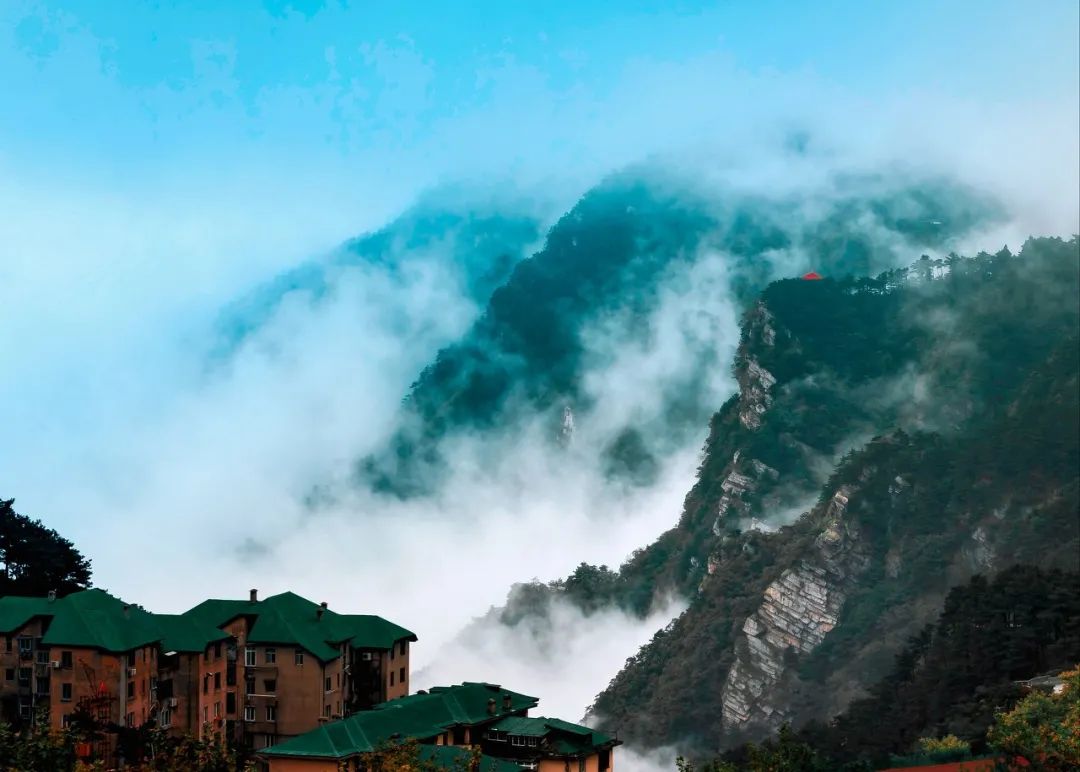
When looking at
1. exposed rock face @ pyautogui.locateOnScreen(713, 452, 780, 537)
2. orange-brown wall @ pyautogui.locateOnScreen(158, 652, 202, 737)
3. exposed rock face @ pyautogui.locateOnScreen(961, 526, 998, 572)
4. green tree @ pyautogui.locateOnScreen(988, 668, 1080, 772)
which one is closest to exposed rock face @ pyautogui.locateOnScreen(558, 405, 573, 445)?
exposed rock face @ pyautogui.locateOnScreen(713, 452, 780, 537)

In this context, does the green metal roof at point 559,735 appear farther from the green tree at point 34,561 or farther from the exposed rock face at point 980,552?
the exposed rock face at point 980,552

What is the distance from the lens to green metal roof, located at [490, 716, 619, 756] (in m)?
45.1

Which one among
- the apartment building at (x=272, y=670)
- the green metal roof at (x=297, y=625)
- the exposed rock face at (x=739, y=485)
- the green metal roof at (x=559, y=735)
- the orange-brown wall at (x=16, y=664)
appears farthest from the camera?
the exposed rock face at (x=739, y=485)

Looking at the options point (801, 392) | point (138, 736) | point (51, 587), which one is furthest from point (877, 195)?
point (138, 736)

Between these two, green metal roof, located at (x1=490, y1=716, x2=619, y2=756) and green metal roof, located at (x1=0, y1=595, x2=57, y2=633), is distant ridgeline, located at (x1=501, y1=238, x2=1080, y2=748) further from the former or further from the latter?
green metal roof, located at (x1=0, y1=595, x2=57, y2=633)

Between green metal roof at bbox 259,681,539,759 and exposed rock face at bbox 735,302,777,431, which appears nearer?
green metal roof at bbox 259,681,539,759

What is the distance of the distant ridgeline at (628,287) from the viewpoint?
→ 11881 cm

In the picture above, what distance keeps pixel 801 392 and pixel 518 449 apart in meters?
29.1

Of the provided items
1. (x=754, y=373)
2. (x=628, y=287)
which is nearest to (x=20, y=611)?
(x=754, y=373)

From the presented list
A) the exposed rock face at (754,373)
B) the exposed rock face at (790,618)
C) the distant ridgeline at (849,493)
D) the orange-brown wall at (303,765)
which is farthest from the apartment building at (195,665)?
the exposed rock face at (754,373)

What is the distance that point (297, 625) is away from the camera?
52.6 metres

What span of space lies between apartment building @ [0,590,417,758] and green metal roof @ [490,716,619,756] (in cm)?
733

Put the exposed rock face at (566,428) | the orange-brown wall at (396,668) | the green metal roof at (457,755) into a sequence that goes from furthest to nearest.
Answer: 1. the exposed rock face at (566,428)
2. the orange-brown wall at (396,668)
3. the green metal roof at (457,755)

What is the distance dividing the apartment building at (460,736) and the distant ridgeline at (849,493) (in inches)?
1015
